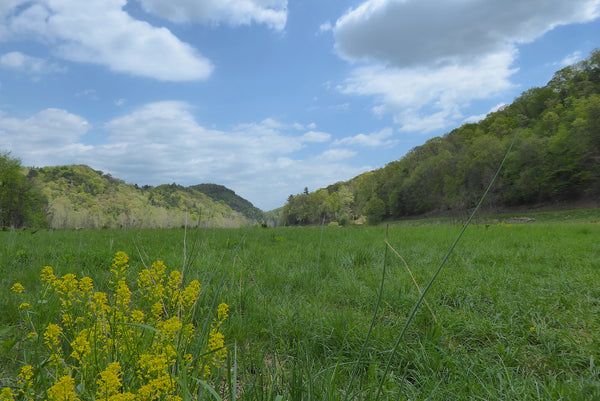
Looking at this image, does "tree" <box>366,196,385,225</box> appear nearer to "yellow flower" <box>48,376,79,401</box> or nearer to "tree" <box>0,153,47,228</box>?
"tree" <box>0,153,47,228</box>

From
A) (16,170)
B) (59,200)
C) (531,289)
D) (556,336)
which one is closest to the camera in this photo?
(556,336)

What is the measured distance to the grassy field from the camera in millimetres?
1455

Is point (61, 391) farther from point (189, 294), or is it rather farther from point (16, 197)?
point (16, 197)

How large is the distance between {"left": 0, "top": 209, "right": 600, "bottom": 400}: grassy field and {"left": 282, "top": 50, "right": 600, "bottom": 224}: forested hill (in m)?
13.8

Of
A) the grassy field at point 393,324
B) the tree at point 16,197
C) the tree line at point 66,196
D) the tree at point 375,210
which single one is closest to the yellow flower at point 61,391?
the grassy field at point 393,324

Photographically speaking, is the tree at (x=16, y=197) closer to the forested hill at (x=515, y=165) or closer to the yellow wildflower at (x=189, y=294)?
the forested hill at (x=515, y=165)

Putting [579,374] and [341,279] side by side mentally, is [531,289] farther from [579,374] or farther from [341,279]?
[341,279]

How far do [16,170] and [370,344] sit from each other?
53653 millimetres

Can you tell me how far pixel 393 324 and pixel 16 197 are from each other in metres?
54.3

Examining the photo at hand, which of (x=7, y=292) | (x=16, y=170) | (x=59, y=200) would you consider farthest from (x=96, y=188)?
(x=7, y=292)

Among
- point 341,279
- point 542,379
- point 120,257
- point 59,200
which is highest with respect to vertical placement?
point 59,200

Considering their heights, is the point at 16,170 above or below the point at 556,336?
above

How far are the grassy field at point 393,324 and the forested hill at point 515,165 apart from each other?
45.2ft

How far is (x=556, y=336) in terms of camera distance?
2.41 m
